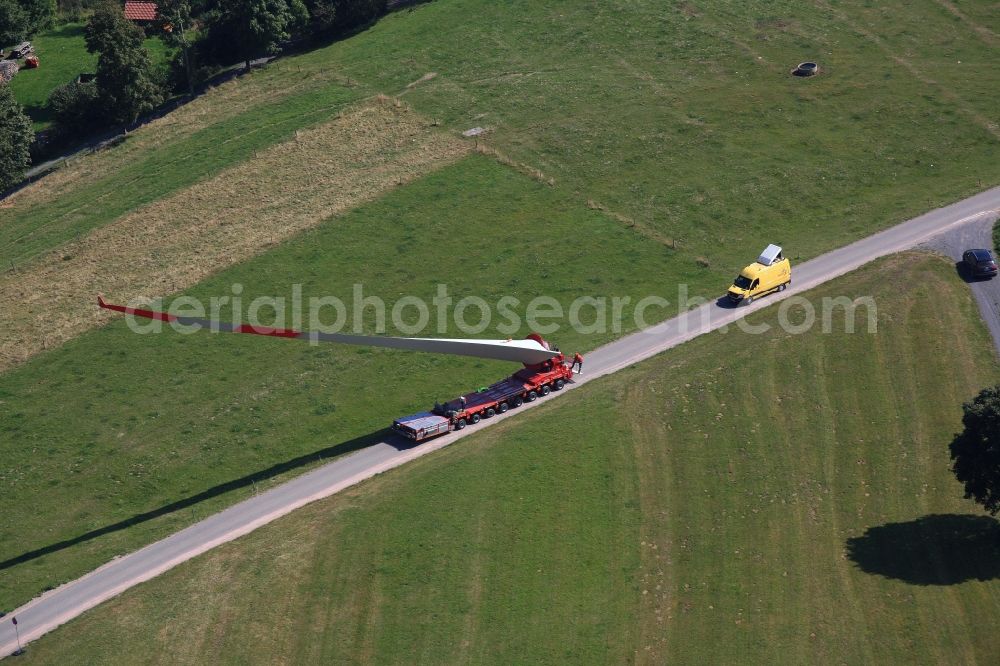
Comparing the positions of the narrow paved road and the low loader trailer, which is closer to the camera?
the narrow paved road

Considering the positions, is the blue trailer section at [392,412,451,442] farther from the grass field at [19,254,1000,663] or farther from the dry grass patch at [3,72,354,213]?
the dry grass patch at [3,72,354,213]

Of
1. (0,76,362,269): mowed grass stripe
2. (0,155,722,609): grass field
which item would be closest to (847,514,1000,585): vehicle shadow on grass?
(0,155,722,609): grass field

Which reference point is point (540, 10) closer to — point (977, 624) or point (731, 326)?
point (731, 326)

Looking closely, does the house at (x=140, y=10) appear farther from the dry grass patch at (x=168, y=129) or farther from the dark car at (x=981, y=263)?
the dark car at (x=981, y=263)

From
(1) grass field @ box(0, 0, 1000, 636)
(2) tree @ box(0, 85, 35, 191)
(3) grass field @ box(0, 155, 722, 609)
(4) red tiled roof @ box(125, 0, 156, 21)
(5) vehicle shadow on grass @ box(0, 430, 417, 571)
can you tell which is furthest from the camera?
(4) red tiled roof @ box(125, 0, 156, 21)

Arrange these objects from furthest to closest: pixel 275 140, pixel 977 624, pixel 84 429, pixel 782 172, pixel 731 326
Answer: pixel 275 140 → pixel 782 172 → pixel 731 326 → pixel 84 429 → pixel 977 624

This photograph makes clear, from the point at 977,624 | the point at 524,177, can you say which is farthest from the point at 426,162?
the point at 977,624
